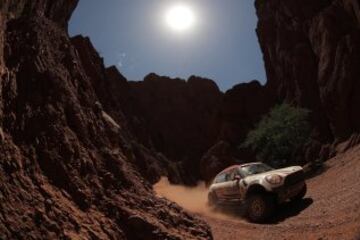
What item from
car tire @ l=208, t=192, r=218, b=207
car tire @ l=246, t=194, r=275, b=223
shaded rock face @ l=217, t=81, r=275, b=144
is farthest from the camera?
shaded rock face @ l=217, t=81, r=275, b=144

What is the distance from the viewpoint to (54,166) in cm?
737

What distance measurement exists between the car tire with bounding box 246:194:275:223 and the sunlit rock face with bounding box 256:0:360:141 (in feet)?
79.5

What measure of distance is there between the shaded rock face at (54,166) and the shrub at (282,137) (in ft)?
82.1

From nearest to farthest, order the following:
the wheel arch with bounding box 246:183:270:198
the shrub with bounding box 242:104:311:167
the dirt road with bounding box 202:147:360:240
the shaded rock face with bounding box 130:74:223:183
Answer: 1. the dirt road with bounding box 202:147:360:240
2. the wheel arch with bounding box 246:183:270:198
3. the shrub with bounding box 242:104:311:167
4. the shaded rock face with bounding box 130:74:223:183

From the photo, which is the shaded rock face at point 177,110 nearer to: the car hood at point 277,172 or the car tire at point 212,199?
the car tire at point 212,199

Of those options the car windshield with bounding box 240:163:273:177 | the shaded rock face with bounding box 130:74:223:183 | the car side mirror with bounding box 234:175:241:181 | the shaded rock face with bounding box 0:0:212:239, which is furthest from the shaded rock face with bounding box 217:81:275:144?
the shaded rock face with bounding box 0:0:212:239

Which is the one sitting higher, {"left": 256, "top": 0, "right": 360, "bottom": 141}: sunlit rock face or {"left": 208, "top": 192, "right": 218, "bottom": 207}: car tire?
{"left": 256, "top": 0, "right": 360, "bottom": 141}: sunlit rock face

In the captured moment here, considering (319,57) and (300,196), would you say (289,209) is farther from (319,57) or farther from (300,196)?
(319,57)

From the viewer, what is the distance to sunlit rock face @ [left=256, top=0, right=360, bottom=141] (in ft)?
121

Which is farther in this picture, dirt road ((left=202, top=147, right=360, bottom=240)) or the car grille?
the car grille

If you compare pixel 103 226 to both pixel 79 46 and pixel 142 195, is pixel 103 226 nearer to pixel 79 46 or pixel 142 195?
pixel 142 195

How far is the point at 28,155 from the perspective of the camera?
695 centimetres

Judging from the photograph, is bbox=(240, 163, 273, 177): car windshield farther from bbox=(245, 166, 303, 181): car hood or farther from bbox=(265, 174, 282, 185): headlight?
bbox=(265, 174, 282, 185): headlight

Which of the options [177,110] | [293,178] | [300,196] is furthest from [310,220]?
[177,110]
